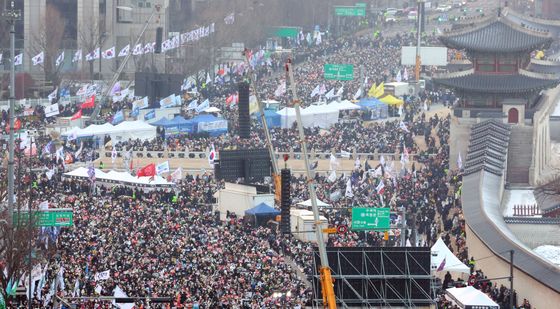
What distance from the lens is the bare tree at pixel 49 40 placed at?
142125 millimetres

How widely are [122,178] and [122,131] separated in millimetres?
16541

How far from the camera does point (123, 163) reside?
10856 cm

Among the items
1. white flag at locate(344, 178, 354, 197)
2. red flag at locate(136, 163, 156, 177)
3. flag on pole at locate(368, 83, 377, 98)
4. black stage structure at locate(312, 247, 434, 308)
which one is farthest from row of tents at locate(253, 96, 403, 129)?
black stage structure at locate(312, 247, 434, 308)

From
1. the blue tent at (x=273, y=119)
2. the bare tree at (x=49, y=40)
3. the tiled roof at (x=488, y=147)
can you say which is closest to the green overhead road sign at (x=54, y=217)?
the tiled roof at (x=488, y=147)

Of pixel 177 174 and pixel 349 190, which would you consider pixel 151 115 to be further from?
pixel 349 190

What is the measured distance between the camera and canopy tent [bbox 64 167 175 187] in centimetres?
9650

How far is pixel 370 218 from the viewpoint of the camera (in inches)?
3199

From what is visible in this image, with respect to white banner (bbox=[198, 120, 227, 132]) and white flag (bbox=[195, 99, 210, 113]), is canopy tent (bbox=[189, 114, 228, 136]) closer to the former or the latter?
white banner (bbox=[198, 120, 227, 132])

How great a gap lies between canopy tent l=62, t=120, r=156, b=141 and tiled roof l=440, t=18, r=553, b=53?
17.7 meters

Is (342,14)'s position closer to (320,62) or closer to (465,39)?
(320,62)

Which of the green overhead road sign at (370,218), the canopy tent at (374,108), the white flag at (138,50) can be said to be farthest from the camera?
the white flag at (138,50)

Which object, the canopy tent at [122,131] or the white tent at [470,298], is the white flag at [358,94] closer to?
the canopy tent at [122,131]

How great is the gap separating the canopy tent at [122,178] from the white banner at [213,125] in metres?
18.0

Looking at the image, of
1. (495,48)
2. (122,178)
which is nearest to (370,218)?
(122,178)
